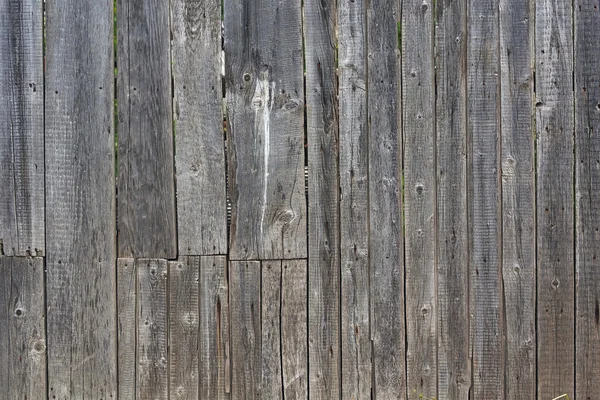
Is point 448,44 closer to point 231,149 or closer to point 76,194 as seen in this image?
point 231,149

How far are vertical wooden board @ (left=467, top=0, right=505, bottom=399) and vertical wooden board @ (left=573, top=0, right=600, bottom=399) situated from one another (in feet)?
1.19

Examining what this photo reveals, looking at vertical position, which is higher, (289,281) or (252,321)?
(289,281)

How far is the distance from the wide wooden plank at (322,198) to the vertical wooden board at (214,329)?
0.38m

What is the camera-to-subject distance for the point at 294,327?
2.62 metres

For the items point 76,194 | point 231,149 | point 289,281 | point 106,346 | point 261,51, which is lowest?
point 106,346

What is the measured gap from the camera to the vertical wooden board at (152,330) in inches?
103

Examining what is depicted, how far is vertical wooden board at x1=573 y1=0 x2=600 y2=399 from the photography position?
262 centimetres

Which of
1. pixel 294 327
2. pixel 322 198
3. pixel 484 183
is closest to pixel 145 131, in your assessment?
pixel 322 198

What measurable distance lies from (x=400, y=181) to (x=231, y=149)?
77 cm

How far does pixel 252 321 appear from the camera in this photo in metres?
2.61

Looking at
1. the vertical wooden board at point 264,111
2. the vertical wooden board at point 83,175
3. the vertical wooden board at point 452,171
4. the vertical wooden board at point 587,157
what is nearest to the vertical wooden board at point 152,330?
the vertical wooden board at point 83,175

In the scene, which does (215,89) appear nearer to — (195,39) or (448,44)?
(195,39)

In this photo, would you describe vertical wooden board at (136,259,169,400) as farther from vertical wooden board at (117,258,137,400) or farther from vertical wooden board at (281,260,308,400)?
vertical wooden board at (281,260,308,400)

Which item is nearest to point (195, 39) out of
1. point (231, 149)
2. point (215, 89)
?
point (215, 89)
